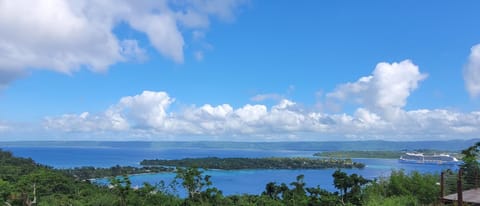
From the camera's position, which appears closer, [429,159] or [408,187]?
[408,187]

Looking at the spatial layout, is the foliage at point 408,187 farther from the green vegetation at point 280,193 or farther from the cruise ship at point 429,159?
the cruise ship at point 429,159

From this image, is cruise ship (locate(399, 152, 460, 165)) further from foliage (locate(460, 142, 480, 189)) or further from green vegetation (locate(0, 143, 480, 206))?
green vegetation (locate(0, 143, 480, 206))

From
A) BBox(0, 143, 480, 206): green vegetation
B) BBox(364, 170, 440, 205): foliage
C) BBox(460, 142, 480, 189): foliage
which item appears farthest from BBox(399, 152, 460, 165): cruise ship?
BBox(0, 143, 480, 206): green vegetation

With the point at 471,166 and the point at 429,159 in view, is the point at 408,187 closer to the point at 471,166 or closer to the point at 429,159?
the point at 471,166

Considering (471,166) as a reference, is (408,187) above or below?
below

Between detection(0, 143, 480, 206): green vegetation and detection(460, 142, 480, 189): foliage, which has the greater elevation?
detection(460, 142, 480, 189): foliage

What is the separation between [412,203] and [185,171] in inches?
184

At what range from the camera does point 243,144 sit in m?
186

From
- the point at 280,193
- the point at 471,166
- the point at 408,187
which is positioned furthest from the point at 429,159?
the point at 280,193

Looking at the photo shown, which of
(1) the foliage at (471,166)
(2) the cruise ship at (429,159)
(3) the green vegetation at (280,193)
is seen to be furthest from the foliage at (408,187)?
(2) the cruise ship at (429,159)

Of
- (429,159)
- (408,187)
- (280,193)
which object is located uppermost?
(408,187)

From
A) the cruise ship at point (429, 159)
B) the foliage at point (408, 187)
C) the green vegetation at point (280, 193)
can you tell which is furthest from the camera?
the cruise ship at point (429, 159)

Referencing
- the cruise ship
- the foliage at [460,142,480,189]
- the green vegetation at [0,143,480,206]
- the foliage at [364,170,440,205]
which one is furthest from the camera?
the cruise ship

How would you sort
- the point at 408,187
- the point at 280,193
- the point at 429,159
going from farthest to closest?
the point at 429,159
the point at 280,193
the point at 408,187
